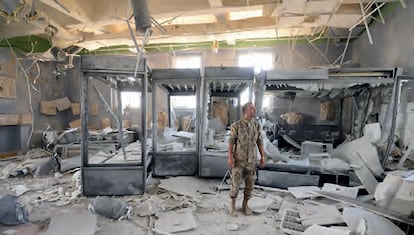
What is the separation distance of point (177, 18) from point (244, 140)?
304 centimetres

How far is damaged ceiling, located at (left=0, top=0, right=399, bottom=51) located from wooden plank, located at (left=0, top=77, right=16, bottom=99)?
2.32 m

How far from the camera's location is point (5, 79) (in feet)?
23.0

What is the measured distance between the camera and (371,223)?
2678 millimetres

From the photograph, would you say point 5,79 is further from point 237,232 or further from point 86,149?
point 237,232

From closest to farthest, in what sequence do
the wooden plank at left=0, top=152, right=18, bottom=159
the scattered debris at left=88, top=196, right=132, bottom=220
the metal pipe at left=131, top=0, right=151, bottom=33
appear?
the metal pipe at left=131, top=0, right=151, bottom=33
the scattered debris at left=88, top=196, right=132, bottom=220
the wooden plank at left=0, top=152, right=18, bottom=159

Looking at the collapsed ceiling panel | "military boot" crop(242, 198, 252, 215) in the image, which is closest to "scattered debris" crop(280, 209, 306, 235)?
"military boot" crop(242, 198, 252, 215)

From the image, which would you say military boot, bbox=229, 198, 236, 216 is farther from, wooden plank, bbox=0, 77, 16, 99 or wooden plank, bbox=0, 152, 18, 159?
wooden plank, bbox=0, 77, 16, 99

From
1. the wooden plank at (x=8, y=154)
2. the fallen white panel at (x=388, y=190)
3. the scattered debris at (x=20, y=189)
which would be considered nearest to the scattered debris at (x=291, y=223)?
the fallen white panel at (x=388, y=190)

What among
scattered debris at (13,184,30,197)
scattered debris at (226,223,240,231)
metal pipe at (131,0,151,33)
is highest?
metal pipe at (131,0,151,33)

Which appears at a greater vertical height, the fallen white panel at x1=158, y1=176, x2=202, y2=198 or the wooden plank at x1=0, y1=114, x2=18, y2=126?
the wooden plank at x1=0, y1=114, x2=18, y2=126

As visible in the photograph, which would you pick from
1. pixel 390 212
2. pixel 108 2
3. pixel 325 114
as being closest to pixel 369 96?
pixel 325 114

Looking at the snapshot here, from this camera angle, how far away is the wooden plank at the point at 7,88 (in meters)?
6.91

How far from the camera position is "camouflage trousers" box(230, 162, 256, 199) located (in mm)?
3490

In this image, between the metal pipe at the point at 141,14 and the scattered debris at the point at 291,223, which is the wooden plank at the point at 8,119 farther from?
the scattered debris at the point at 291,223
